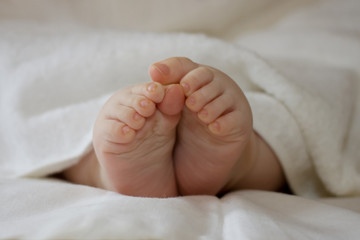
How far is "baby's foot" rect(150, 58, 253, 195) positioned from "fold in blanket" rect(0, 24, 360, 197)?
0.15 metres

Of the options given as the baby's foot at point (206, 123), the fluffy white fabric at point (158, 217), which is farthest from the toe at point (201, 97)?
the fluffy white fabric at point (158, 217)

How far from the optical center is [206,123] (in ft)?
1.71

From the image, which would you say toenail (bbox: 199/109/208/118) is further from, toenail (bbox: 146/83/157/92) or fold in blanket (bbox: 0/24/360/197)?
fold in blanket (bbox: 0/24/360/197)

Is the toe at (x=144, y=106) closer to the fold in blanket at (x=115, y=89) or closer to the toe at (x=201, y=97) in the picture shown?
the toe at (x=201, y=97)

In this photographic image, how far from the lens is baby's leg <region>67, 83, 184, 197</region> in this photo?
49 cm

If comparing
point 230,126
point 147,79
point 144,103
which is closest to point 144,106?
point 144,103

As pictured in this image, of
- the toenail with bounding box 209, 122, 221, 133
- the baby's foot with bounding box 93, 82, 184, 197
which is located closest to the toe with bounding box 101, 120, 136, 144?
the baby's foot with bounding box 93, 82, 184, 197

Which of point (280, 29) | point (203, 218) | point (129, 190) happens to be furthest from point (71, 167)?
point (280, 29)

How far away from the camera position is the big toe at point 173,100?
1.61 feet

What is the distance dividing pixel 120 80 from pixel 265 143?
0.31m

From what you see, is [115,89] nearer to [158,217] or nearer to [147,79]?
[147,79]

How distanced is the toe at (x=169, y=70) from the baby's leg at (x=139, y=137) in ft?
0.06

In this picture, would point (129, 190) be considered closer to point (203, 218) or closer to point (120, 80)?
point (203, 218)

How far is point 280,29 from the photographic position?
1115 mm
